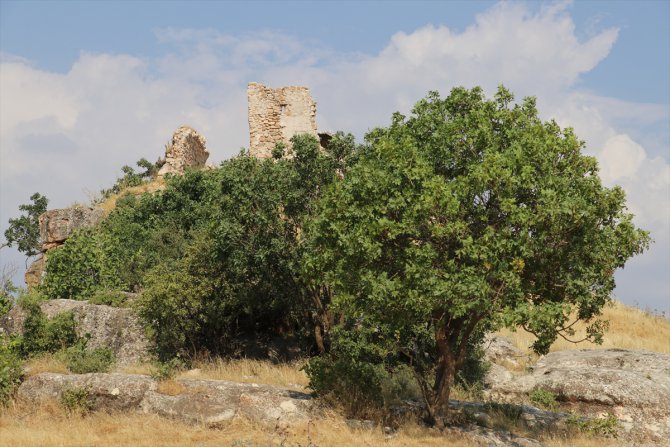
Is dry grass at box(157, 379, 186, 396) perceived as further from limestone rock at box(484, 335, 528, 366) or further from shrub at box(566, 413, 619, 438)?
limestone rock at box(484, 335, 528, 366)

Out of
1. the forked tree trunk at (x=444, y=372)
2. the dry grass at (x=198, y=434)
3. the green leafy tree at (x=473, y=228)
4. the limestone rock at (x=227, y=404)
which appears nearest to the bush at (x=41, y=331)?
the dry grass at (x=198, y=434)

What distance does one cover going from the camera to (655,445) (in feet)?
60.3

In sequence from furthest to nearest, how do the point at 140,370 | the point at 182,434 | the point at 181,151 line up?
1. the point at 181,151
2. the point at 140,370
3. the point at 182,434

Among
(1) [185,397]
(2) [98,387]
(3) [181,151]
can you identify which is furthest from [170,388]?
(3) [181,151]

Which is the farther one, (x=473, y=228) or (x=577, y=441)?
(x=577, y=441)

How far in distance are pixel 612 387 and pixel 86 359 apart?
1508 centimetres

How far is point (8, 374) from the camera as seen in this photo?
1828 cm

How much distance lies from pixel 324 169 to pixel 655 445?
11651mm

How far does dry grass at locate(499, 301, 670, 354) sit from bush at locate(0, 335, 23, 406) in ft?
59.8

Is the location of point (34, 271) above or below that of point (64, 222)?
below

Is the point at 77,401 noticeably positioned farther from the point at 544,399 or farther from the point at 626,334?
the point at 626,334

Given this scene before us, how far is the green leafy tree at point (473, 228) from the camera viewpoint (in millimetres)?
14391

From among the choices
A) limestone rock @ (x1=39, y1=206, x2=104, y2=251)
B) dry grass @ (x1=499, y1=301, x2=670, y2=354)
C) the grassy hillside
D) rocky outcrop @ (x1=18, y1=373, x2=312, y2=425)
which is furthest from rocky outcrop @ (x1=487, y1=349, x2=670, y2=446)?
limestone rock @ (x1=39, y1=206, x2=104, y2=251)

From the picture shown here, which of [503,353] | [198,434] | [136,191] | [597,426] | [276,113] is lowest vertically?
[597,426]
